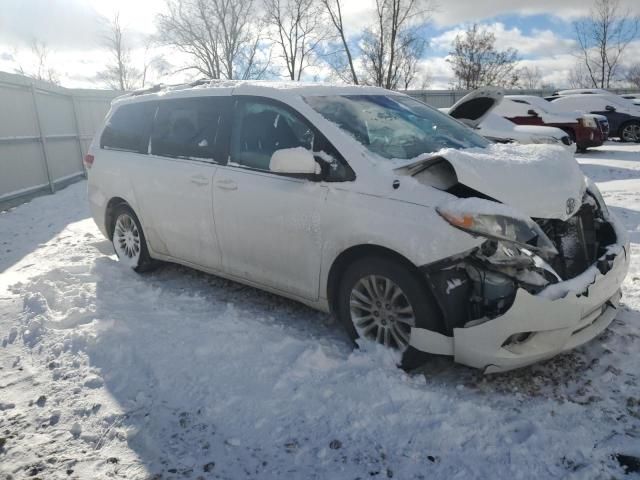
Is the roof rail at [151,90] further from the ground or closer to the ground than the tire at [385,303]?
further from the ground

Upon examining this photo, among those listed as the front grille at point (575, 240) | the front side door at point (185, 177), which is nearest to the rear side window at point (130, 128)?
the front side door at point (185, 177)

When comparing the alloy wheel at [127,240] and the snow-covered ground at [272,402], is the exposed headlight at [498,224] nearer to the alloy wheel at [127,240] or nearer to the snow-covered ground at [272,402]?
the snow-covered ground at [272,402]

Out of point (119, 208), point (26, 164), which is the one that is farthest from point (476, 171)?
point (26, 164)

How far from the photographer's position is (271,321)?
12.9 feet

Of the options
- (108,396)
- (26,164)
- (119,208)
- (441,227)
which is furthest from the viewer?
(26,164)

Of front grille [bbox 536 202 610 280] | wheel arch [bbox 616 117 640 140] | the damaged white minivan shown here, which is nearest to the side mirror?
the damaged white minivan

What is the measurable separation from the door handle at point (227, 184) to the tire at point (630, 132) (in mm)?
17485

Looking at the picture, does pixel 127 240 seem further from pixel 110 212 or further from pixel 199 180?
pixel 199 180

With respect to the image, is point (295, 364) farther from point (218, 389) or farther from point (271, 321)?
point (271, 321)

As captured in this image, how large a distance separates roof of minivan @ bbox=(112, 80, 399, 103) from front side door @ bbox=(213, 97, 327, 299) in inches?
3.6

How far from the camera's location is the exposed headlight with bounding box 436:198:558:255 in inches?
108

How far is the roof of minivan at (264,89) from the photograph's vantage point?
3.81 m

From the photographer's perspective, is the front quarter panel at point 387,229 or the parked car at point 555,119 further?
the parked car at point 555,119

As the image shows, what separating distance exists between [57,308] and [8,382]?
1066 millimetres
